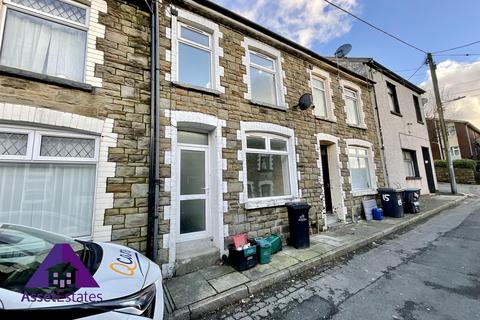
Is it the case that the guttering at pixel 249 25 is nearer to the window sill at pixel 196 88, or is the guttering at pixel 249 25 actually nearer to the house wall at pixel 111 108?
the house wall at pixel 111 108

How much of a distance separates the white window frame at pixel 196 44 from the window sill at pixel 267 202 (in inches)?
113

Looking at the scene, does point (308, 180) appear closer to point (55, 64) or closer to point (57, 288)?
point (57, 288)

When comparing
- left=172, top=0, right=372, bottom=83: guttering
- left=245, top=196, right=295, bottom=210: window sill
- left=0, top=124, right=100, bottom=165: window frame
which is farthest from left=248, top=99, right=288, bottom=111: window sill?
left=0, top=124, right=100, bottom=165: window frame

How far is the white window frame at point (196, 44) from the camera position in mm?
4803

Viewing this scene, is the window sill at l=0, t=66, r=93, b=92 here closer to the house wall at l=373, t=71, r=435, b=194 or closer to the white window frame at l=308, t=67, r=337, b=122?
the white window frame at l=308, t=67, r=337, b=122

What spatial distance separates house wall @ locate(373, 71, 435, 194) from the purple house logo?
11.2 m

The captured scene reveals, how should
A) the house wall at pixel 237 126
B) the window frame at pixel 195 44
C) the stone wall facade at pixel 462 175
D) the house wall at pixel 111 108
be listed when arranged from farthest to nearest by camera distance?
1. the stone wall facade at pixel 462 175
2. the window frame at pixel 195 44
3. the house wall at pixel 237 126
4. the house wall at pixel 111 108

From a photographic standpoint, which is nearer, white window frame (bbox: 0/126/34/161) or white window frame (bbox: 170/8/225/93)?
white window frame (bbox: 0/126/34/161)

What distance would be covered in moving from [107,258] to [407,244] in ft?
22.1

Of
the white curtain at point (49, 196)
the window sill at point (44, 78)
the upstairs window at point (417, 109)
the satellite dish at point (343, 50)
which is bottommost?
the white curtain at point (49, 196)

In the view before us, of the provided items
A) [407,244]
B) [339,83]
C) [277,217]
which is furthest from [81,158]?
[339,83]

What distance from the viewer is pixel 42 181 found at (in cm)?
346

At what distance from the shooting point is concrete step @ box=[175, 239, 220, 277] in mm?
4088

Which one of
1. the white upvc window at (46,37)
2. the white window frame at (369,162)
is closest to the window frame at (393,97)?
the white window frame at (369,162)
